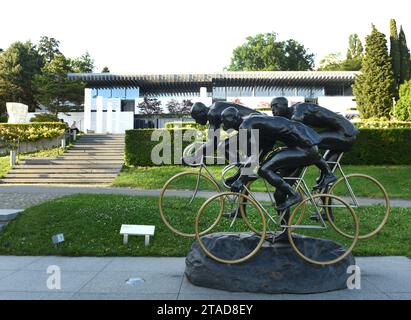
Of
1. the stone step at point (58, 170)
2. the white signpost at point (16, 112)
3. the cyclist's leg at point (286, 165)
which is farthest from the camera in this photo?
the white signpost at point (16, 112)

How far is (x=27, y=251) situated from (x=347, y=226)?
6616 mm

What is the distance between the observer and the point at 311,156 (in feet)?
17.9

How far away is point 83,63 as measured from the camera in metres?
59.6

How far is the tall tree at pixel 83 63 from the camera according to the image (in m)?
58.5

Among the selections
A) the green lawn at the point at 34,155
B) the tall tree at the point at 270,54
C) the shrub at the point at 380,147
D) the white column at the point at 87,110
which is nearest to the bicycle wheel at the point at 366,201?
the shrub at the point at 380,147

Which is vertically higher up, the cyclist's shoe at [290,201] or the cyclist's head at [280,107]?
the cyclist's head at [280,107]

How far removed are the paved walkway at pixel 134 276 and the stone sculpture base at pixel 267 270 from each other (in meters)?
0.11

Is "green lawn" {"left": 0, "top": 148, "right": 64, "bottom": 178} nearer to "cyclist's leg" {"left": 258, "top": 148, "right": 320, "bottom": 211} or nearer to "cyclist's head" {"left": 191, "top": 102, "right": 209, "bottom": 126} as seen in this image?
"cyclist's head" {"left": 191, "top": 102, "right": 209, "bottom": 126}

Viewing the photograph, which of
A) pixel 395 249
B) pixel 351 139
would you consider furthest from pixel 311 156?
pixel 395 249

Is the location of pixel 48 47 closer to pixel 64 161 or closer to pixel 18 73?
pixel 18 73

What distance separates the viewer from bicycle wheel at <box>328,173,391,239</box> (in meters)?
5.79

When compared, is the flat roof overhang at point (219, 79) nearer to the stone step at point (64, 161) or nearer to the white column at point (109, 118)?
the white column at point (109, 118)

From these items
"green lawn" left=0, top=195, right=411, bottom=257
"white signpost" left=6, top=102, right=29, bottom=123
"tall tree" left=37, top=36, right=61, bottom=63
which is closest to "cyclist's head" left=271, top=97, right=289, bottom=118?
"green lawn" left=0, top=195, right=411, bottom=257

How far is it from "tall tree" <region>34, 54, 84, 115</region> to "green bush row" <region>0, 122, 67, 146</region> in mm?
11025
